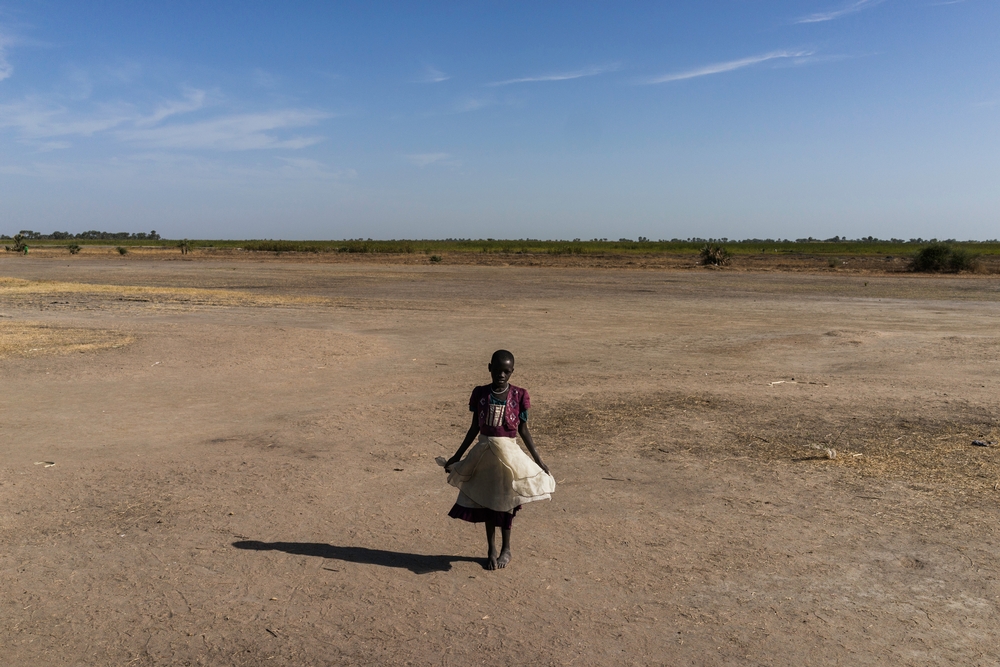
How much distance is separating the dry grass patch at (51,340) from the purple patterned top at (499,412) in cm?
1202

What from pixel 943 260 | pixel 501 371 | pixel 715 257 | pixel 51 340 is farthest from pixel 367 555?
pixel 715 257

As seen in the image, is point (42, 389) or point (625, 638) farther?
point (42, 389)

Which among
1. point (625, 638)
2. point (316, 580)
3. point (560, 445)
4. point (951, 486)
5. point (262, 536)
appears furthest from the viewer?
point (560, 445)

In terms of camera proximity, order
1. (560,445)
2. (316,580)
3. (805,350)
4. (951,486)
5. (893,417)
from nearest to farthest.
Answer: (316,580)
(951,486)
(560,445)
(893,417)
(805,350)

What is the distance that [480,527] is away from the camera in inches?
233

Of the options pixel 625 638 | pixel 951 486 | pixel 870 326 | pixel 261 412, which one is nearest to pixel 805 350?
pixel 870 326

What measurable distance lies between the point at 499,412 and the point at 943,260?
172 feet

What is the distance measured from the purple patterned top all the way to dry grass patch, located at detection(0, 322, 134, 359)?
39.4ft

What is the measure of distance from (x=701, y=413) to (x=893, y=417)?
2348 millimetres

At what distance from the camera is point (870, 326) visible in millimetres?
19906

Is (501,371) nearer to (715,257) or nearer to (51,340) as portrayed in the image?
(51,340)

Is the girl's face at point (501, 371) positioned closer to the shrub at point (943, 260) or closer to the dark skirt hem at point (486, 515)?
the dark skirt hem at point (486, 515)

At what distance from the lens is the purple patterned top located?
503cm

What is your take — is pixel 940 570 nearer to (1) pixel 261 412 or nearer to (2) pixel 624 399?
(2) pixel 624 399
